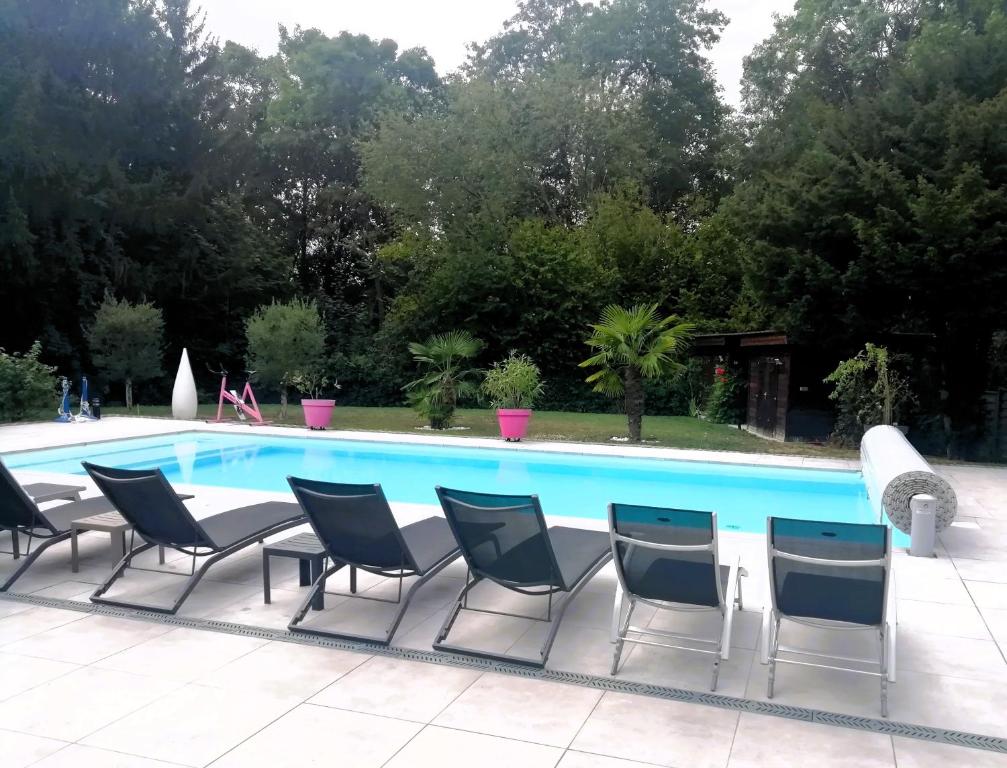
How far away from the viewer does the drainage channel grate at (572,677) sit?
3.57m

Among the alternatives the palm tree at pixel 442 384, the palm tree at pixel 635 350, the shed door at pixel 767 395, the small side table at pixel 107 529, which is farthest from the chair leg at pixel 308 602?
the shed door at pixel 767 395

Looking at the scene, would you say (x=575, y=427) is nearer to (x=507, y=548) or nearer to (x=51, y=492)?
(x=51, y=492)

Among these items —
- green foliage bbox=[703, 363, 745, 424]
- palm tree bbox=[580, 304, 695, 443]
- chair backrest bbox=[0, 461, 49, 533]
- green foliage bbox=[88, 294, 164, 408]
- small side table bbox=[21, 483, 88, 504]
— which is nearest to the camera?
chair backrest bbox=[0, 461, 49, 533]

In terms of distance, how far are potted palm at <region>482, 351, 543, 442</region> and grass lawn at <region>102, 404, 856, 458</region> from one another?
81 centimetres

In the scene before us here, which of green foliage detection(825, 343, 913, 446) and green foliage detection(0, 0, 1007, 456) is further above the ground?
green foliage detection(0, 0, 1007, 456)

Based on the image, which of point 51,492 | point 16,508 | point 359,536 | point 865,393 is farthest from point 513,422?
point 359,536

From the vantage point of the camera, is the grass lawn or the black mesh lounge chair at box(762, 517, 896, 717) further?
the grass lawn

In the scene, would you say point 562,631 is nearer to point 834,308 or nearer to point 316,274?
point 834,308

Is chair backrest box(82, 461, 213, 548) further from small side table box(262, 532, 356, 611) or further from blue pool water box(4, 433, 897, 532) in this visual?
blue pool water box(4, 433, 897, 532)

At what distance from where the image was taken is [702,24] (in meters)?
30.2

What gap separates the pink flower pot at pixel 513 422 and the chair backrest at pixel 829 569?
1049 centimetres

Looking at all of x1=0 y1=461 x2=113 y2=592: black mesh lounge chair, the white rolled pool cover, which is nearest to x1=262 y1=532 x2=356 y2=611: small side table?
x1=0 y1=461 x2=113 y2=592: black mesh lounge chair

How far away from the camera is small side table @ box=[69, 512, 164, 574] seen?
5.67 metres

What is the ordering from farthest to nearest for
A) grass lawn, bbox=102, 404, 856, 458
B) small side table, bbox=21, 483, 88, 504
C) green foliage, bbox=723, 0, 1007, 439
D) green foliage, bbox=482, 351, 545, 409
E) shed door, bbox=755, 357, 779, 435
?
shed door, bbox=755, 357, 779, 435 → green foliage, bbox=482, 351, 545, 409 → grass lawn, bbox=102, 404, 856, 458 → green foliage, bbox=723, 0, 1007, 439 → small side table, bbox=21, 483, 88, 504
